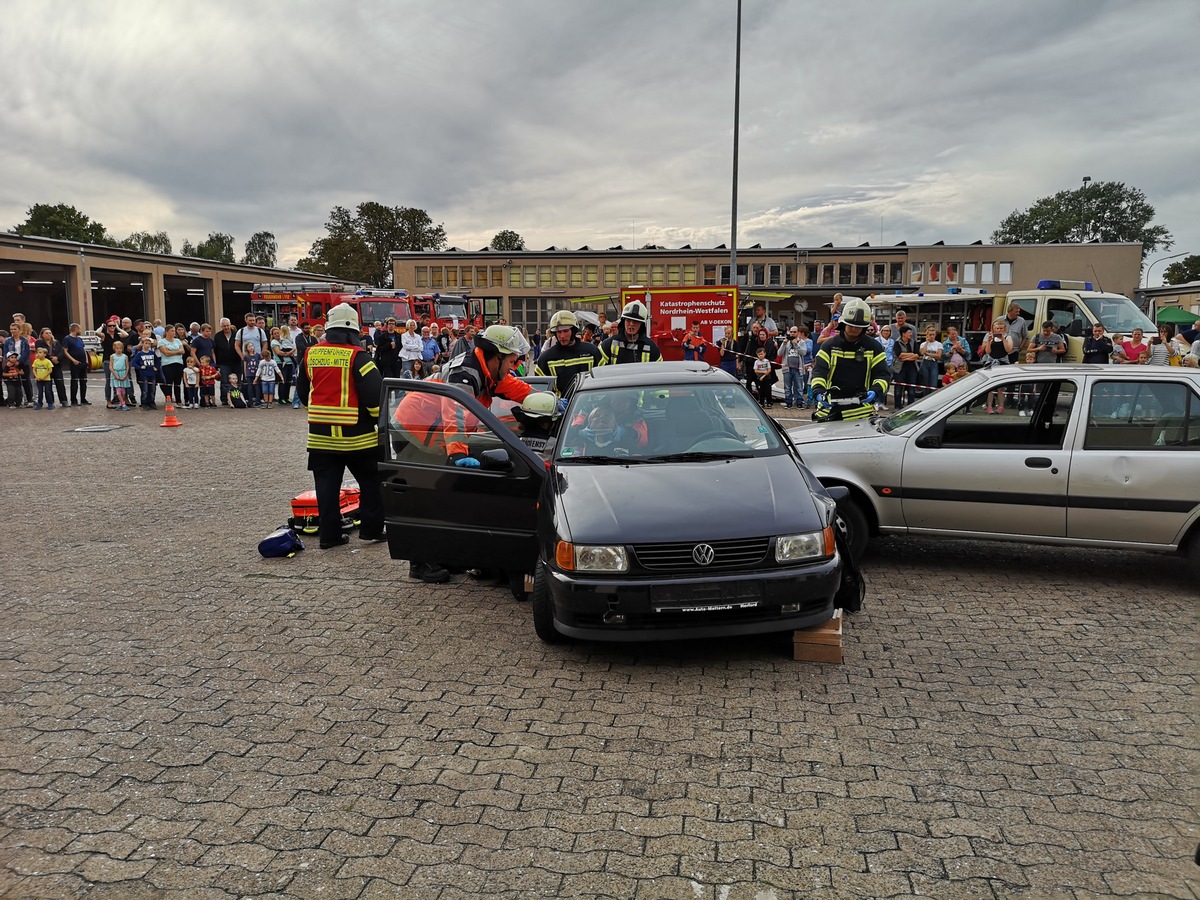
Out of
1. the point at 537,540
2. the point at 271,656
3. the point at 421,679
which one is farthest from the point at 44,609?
the point at 537,540

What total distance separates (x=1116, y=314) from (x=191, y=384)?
20112 millimetres

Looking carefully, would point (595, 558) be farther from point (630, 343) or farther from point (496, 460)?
point (630, 343)

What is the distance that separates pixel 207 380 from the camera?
1905cm

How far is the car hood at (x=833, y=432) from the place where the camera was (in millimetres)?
6488

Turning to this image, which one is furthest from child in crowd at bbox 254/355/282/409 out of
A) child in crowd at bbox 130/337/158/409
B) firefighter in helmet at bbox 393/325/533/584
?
firefighter in helmet at bbox 393/325/533/584

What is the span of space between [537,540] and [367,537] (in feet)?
8.48

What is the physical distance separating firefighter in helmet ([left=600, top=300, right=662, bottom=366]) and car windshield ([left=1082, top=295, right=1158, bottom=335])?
12023 mm

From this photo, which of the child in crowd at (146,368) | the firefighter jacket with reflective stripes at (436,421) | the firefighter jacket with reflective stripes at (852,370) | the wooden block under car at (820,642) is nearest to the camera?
the wooden block under car at (820,642)

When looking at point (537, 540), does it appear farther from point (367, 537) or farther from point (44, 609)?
point (44, 609)

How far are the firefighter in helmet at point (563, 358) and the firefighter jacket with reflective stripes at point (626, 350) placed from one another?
0.83 ft

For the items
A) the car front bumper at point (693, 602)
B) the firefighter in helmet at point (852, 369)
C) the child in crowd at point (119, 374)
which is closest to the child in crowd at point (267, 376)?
the child in crowd at point (119, 374)

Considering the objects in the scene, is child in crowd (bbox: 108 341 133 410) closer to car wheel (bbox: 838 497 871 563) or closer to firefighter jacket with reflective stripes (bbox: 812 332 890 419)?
firefighter jacket with reflective stripes (bbox: 812 332 890 419)

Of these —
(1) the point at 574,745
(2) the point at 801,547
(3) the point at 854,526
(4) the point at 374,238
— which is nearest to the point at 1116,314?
(3) the point at 854,526

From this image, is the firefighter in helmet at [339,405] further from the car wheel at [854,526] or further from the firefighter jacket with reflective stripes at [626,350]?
the car wheel at [854,526]
